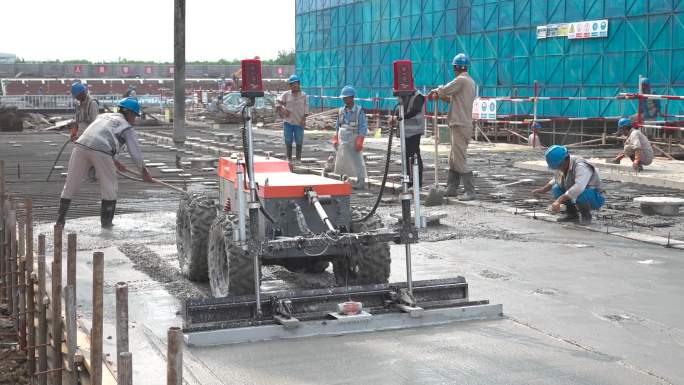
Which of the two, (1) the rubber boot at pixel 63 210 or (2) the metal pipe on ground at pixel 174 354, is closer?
(2) the metal pipe on ground at pixel 174 354

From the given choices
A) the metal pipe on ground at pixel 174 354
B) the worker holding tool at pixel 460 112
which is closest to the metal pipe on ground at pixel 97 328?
the metal pipe on ground at pixel 174 354

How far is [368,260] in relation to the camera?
7.47m

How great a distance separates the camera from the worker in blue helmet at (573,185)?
35.2ft

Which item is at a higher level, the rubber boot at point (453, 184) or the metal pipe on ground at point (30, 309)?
the rubber boot at point (453, 184)

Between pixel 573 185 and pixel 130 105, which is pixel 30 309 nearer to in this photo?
pixel 130 105

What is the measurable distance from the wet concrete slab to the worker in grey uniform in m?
1.07

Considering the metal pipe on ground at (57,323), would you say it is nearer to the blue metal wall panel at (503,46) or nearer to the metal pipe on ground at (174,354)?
the metal pipe on ground at (174,354)

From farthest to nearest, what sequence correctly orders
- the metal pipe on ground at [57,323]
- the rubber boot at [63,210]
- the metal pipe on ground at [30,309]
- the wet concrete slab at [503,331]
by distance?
the rubber boot at [63,210] < the metal pipe on ground at [30,309] < the metal pipe on ground at [57,323] < the wet concrete slab at [503,331]

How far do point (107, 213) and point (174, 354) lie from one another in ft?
24.3

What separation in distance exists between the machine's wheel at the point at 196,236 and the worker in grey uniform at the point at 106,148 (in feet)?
6.81

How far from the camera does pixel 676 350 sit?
610 centimetres

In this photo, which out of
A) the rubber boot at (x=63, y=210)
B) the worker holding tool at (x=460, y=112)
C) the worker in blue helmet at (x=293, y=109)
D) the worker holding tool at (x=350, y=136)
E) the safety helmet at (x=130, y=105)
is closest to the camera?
the safety helmet at (x=130, y=105)

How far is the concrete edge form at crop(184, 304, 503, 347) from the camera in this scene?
620 cm

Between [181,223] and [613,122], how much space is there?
2314cm
